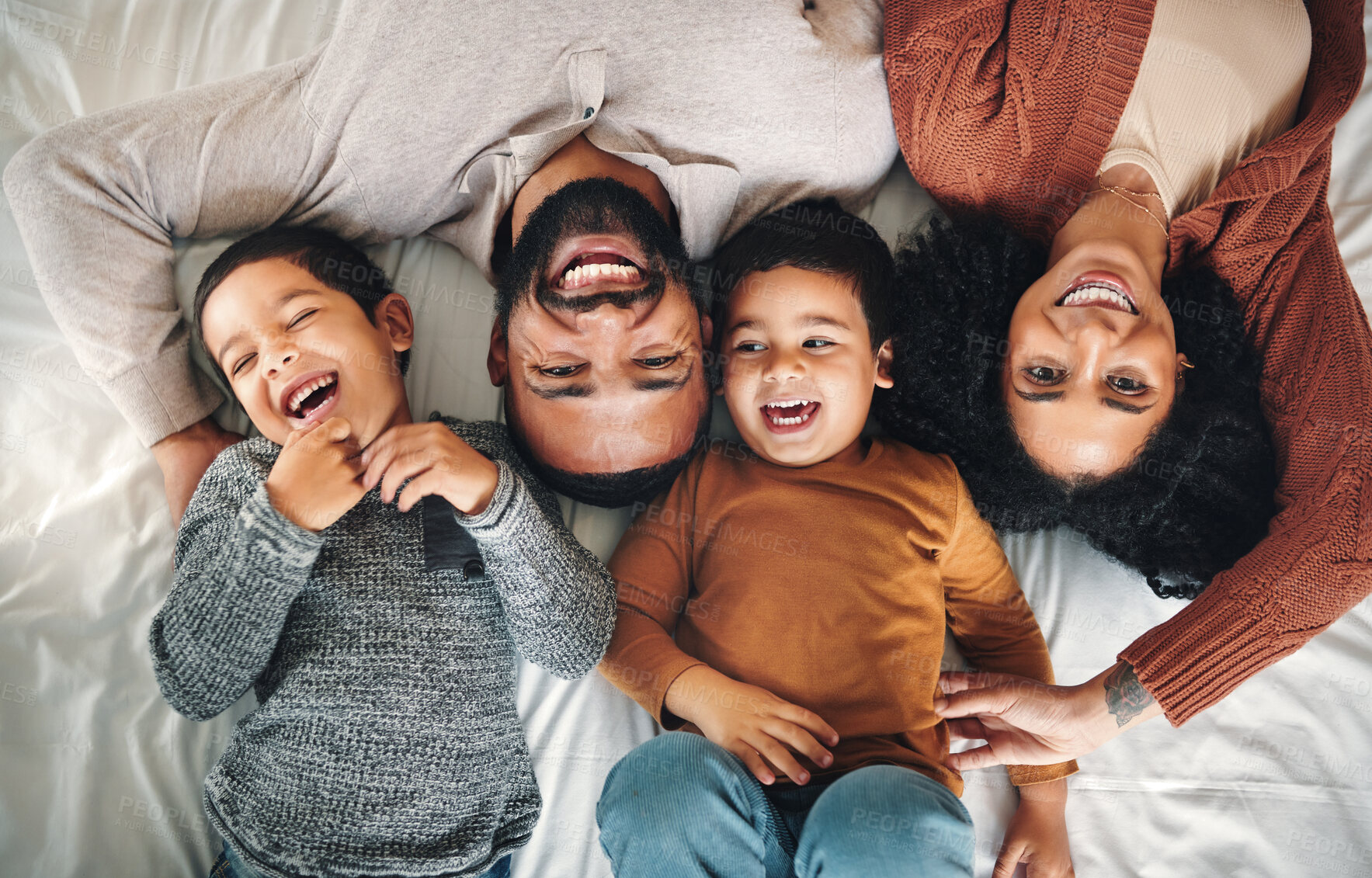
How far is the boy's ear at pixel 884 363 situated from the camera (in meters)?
1.47

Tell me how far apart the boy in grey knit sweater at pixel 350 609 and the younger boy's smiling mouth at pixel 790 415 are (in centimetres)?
38

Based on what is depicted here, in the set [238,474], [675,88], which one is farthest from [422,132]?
[238,474]

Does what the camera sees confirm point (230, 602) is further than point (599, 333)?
No

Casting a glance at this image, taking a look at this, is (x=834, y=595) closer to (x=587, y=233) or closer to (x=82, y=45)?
(x=587, y=233)

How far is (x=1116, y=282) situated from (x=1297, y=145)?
1.35ft

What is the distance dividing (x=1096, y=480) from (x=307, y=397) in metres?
1.27

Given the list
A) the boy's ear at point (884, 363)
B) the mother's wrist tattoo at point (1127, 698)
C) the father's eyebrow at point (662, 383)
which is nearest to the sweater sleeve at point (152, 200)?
the father's eyebrow at point (662, 383)

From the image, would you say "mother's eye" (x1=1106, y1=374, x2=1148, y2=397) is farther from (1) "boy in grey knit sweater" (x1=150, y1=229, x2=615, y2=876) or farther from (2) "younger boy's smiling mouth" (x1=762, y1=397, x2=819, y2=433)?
(1) "boy in grey knit sweater" (x1=150, y1=229, x2=615, y2=876)

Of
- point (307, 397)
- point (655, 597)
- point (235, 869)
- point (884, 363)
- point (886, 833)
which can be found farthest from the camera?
point (884, 363)

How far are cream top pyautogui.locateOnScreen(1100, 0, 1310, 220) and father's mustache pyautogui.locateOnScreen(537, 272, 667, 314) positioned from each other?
2.85 feet

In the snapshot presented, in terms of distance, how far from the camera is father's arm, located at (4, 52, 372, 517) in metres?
1.30

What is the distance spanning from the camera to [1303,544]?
4.08 ft

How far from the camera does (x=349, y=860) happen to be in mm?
1105

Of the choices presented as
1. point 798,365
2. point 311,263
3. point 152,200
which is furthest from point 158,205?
point 798,365
